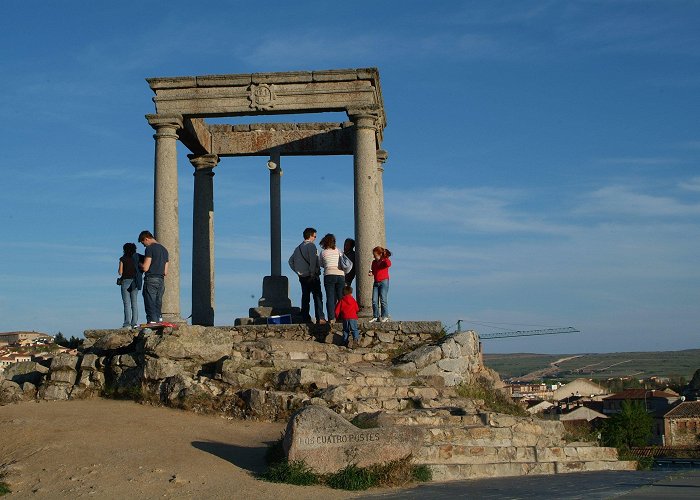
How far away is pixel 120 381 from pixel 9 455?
15.4 feet

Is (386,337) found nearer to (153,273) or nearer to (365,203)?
(365,203)

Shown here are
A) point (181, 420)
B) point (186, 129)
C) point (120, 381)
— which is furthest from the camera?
point (186, 129)

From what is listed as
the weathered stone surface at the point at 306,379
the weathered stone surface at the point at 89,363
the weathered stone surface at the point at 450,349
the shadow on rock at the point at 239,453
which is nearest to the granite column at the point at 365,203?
the weathered stone surface at the point at 450,349

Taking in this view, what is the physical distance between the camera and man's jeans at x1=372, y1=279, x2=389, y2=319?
19.5 metres

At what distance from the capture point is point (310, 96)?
69.9 feet

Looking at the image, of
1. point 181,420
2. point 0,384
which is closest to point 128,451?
point 181,420

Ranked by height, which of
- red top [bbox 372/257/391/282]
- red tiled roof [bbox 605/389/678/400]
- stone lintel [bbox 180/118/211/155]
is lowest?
red tiled roof [bbox 605/389/678/400]

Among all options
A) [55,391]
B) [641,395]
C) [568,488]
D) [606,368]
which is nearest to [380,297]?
[55,391]

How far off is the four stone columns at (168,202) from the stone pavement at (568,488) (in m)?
11.1

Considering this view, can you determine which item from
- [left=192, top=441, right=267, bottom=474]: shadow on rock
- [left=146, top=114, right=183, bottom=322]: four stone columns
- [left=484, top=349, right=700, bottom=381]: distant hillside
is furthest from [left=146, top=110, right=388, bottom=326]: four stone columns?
[left=484, top=349, right=700, bottom=381]: distant hillside

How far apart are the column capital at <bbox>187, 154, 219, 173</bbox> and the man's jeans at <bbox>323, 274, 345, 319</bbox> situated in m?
7.39

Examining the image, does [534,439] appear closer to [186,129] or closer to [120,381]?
[120,381]

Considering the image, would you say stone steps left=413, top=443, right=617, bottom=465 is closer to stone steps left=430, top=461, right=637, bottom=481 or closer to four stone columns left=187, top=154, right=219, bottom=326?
stone steps left=430, top=461, right=637, bottom=481

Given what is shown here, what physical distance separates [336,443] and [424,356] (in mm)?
6746
